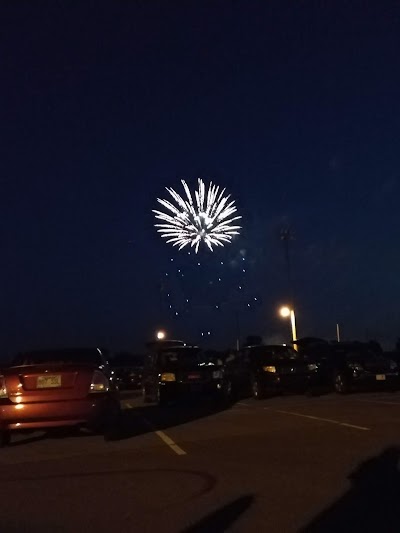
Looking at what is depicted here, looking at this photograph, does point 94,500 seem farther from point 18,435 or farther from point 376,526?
point 18,435

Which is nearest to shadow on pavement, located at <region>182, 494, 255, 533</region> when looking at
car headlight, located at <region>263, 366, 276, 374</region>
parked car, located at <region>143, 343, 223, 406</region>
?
parked car, located at <region>143, 343, 223, 406</region>

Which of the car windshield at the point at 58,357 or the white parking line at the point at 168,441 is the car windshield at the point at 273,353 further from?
the car windshield at the point at 58,357

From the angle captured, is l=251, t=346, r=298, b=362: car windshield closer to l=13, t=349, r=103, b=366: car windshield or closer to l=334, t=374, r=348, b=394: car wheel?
l=334, t=374, r=348, b=394: car wheel

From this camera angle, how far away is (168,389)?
24.6 meters

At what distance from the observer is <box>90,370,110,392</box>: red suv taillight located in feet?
47.0

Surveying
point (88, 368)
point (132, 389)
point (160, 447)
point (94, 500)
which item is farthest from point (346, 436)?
point (132, 389)

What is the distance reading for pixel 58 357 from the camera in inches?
635

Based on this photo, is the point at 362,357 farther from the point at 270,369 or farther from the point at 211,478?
the point at 211,478

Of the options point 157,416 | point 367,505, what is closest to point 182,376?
point 157,416

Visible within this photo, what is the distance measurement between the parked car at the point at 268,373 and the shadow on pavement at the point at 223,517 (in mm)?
16744

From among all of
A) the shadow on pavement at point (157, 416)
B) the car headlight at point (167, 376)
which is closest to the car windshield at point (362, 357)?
the shadow on pavement at point (157, 416)

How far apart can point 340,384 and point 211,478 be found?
16.7 m

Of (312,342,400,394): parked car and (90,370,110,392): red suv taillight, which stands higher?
(312,342,400,394): parked car

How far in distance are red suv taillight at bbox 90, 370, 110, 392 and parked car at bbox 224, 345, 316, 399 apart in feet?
39.4
